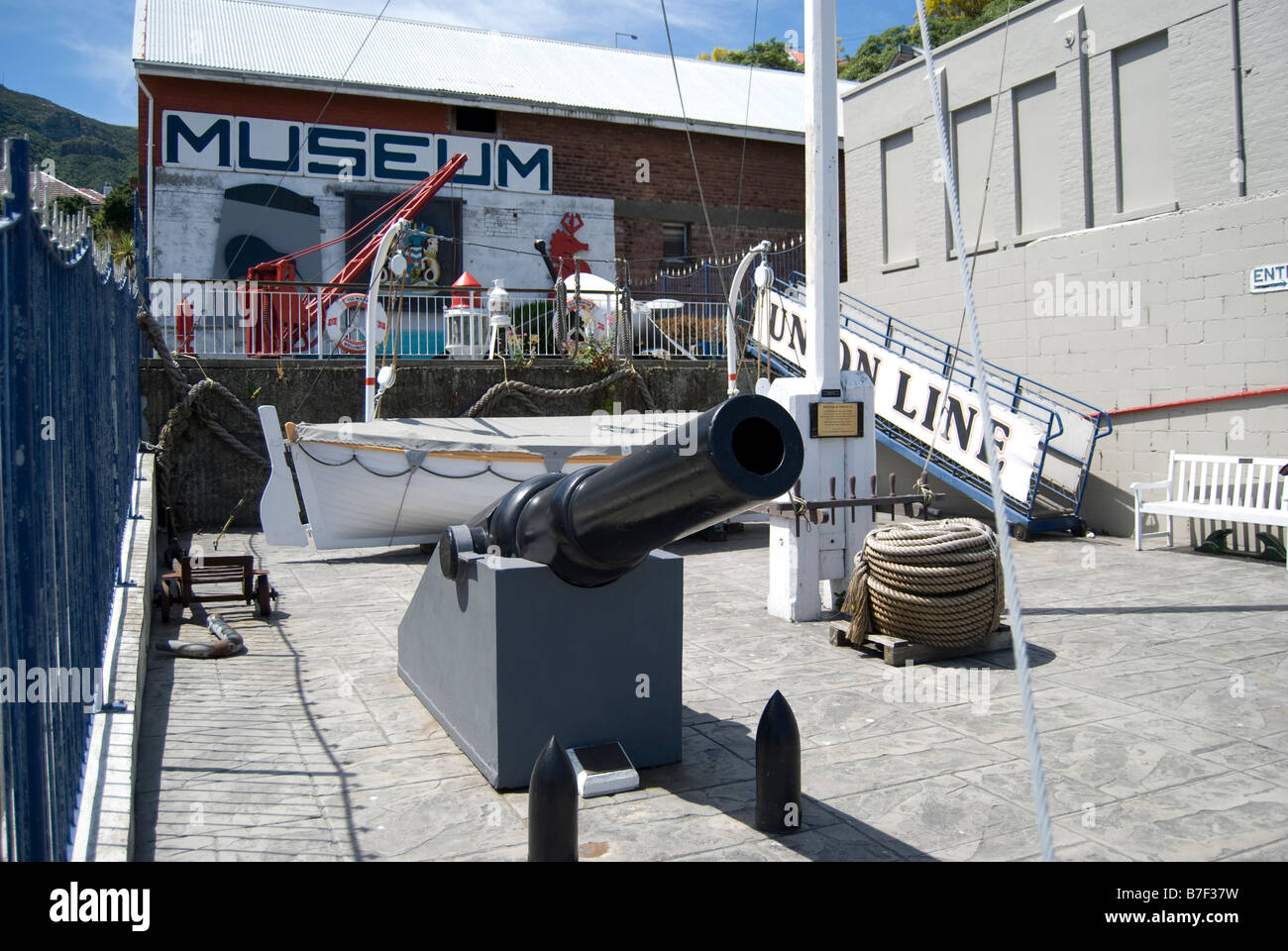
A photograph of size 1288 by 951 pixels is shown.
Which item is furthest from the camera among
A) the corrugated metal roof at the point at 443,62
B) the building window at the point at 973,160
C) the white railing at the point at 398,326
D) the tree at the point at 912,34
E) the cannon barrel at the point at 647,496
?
the tree at the point at 912,34

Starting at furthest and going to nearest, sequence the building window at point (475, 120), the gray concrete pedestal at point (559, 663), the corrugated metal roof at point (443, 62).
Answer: the building window at point (475, 120), the corrugated metal roof at point (443, 62), the gray concrete pedestal at point (559, 663)

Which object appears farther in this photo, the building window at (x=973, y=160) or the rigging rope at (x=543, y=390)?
the rigging rope at (x=543, y=390)

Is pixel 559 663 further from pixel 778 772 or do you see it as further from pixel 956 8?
pixel 956 8

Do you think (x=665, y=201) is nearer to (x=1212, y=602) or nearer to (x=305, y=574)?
(x=305, y=574)

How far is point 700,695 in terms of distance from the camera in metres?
5.82

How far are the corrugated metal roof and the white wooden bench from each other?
36.9 feet

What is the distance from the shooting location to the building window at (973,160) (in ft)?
45.8

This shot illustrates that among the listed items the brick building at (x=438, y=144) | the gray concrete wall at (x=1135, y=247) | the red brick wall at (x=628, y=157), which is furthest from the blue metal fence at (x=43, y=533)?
the red brick wall at (x=628, y=157)

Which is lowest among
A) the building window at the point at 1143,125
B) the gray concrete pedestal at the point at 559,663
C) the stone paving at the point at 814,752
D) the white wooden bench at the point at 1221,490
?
the stone paving at the point at 814,752

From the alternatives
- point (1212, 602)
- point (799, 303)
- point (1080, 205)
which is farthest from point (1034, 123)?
point (1212, 602)

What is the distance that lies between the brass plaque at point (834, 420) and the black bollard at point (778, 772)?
3.93 metres

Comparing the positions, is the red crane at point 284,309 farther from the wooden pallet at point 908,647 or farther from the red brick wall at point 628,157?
the wooden pallet at point 908,647

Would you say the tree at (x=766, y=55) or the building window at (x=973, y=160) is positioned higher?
the tree at (x=766, y=55)

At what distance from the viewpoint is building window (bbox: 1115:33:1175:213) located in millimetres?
11594
